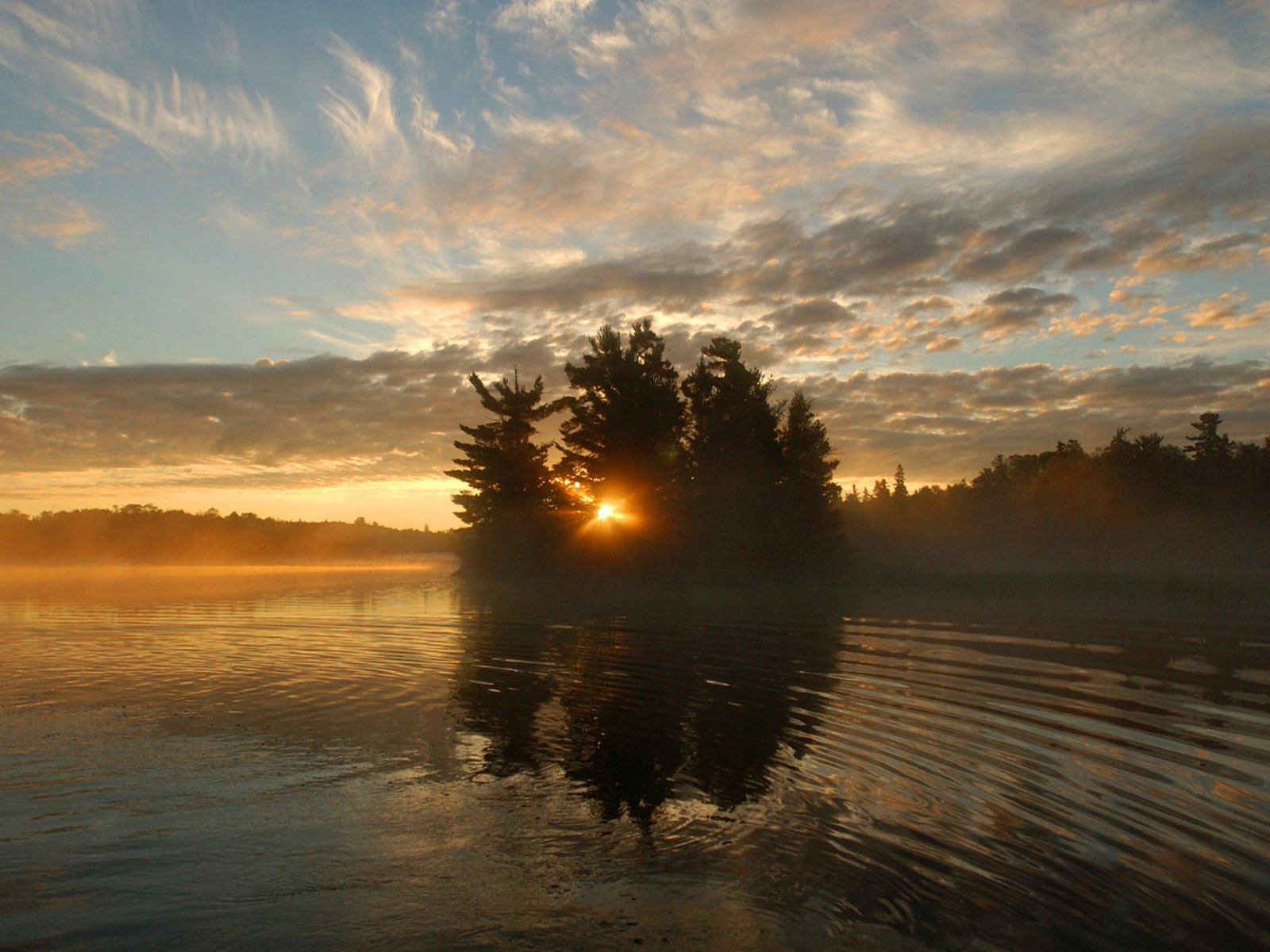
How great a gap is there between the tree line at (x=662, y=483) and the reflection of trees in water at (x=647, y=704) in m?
28.0

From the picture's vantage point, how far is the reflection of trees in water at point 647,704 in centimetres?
931

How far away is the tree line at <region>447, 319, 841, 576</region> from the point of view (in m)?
53.6

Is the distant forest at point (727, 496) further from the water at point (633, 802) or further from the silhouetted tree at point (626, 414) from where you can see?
the water at point (633, 802)

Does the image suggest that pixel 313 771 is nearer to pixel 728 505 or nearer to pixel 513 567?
pixel 728 505

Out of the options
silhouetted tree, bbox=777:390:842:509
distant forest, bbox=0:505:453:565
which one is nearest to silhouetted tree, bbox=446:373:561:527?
silhouetted tree, bbox=777:390:842:509

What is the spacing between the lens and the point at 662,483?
54.5 meters

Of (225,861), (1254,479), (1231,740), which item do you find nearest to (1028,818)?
(1231,740)

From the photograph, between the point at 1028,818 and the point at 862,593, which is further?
the point at 862,593

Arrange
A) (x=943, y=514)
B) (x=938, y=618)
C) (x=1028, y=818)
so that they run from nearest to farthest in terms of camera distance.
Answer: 1. (x=1028, y=818)
2. (x=938, y=618)
3. (x=943, y=514)

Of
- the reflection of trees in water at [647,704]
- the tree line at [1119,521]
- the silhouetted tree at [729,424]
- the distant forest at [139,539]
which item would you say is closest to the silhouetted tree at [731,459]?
the silhouetted tree at [729,424]

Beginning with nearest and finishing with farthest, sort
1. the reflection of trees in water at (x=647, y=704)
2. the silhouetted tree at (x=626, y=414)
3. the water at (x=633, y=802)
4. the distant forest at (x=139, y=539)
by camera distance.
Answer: the water at (x=633, y=802)
the reflection of trees in water at (x=647, y=704)
the silhouetted tree at (x=626, y=414)
the distant forest at (x=139, y=539)

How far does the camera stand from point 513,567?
58469mm

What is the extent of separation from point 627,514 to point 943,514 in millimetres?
50039

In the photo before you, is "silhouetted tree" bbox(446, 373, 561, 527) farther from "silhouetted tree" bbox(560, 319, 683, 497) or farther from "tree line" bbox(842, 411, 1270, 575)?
"tree line" bbox(842, 411, 1270, 575)
